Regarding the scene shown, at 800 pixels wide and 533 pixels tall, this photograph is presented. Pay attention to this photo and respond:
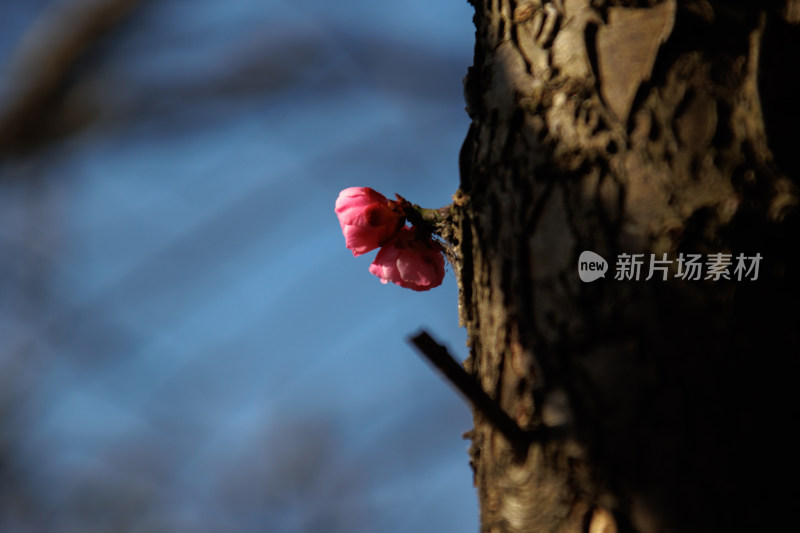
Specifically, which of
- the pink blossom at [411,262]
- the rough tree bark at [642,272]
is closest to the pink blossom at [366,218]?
the pink blossom at [411,262]

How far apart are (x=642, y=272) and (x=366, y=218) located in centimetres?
71

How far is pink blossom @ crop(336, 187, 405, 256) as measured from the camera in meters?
1.55

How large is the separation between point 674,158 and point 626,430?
405 mm

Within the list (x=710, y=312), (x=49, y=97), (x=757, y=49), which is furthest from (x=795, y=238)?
(x=49, y=97)

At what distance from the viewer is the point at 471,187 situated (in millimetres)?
1226

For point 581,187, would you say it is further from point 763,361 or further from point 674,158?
point 763,361
